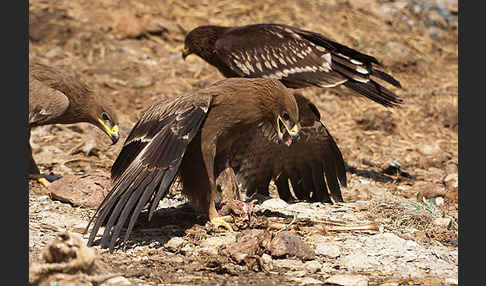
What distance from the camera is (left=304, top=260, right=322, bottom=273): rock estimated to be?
408cm

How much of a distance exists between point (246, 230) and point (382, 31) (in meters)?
7.63

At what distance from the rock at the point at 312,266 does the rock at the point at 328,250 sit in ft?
0.57

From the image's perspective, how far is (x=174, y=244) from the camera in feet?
14.5

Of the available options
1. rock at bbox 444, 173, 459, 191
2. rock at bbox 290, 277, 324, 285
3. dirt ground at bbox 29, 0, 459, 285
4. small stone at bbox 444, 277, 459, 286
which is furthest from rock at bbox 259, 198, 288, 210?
rock at bbox 444, 173, 459, 191

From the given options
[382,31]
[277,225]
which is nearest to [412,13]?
[382,31]

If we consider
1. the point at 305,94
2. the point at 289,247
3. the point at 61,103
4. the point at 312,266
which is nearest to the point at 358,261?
the point at 312,266

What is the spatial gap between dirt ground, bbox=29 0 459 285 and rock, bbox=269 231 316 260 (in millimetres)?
137

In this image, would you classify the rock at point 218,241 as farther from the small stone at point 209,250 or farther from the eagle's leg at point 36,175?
the eagle's leg at point 36,175

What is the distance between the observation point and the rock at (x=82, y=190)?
5.29m

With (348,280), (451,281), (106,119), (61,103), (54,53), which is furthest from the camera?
(54,53)

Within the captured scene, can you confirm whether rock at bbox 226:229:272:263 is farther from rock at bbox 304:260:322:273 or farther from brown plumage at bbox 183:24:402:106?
brown plumage at bbox 183:24:402:106

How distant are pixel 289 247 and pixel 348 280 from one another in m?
0.53

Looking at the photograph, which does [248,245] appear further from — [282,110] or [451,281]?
[451,281]

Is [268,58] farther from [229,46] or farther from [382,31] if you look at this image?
[382,31]
